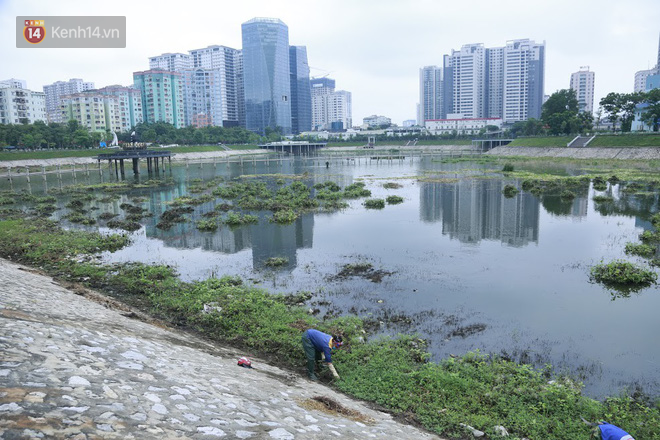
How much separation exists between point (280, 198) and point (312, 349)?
31120mm

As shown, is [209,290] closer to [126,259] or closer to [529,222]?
[126,259]

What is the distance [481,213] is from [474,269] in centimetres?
1521

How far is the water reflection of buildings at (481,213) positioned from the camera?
26.8m

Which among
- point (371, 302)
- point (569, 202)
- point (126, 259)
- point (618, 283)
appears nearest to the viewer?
point (371, 302)

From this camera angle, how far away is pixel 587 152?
88.4 metres

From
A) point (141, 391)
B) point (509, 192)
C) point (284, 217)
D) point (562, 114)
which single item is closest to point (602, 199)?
point (509, 192)

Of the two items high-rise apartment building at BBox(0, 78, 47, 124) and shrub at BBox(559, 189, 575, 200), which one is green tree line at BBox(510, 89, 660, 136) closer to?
shrub at BBox(559, 189, 575, 200)

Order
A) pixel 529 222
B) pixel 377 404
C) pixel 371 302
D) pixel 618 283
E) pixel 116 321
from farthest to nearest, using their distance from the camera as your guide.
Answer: pixel 529 222 < pixel 618 283 < pixel 371 302 < pixel 116 321 < pixel 377 404

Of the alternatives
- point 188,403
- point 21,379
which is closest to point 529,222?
point 188,403

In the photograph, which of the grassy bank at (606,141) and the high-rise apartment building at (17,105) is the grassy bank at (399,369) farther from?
the high-rise apartment building at (17,105)

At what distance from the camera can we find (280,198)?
40906 mm

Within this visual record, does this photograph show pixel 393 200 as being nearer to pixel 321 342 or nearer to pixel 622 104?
pixel 321 342

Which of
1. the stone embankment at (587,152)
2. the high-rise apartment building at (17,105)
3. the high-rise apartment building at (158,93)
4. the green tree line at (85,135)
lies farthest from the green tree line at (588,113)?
the high-rise apartment building at (17,105)

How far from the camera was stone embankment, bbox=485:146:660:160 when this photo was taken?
7674cm
